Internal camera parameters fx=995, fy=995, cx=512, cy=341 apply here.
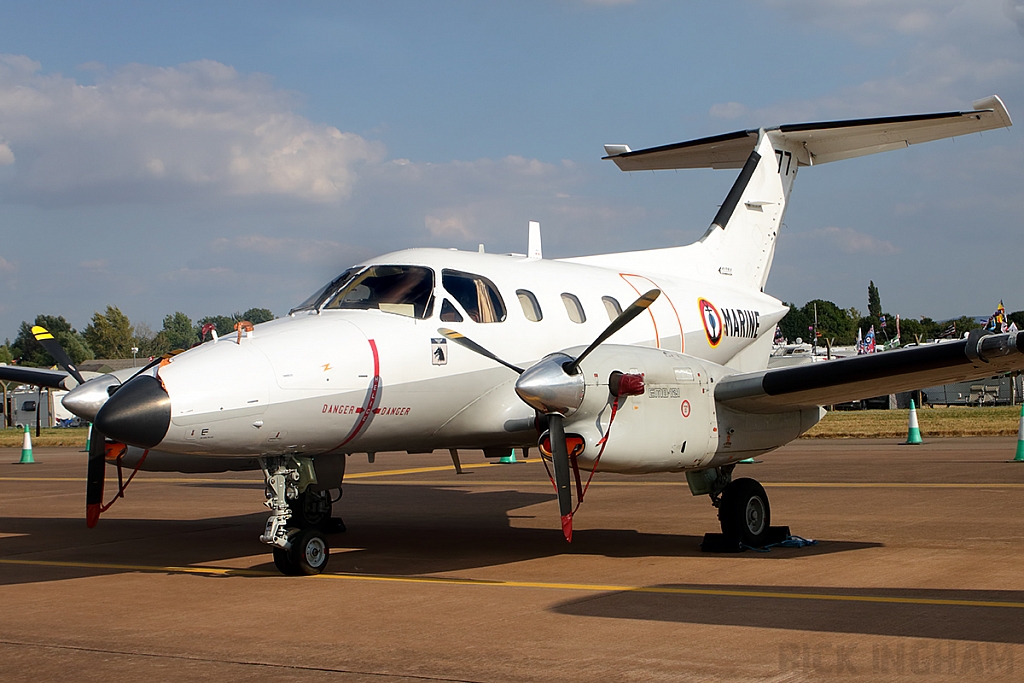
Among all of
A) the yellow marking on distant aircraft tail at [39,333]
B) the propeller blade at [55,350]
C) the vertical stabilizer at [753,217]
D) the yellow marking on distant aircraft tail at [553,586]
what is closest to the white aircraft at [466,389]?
the yellow marking on distant aircraft tail at [553,586]

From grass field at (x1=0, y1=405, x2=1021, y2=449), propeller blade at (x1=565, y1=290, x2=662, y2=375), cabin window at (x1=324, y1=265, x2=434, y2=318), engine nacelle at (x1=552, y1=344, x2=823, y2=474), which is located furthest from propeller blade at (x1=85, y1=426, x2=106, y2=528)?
grass field at (x1=0, y1=405, x2=1021, y2=449)

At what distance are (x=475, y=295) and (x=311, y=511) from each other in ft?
10.4

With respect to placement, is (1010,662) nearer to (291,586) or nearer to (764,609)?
(764,609)

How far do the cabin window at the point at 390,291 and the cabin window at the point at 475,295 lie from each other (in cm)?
22

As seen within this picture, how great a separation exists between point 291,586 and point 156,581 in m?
1.46

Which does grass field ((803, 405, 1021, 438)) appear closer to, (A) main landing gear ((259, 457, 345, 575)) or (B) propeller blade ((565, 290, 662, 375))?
(B) propeller blade ((565, 290, 662, 375))

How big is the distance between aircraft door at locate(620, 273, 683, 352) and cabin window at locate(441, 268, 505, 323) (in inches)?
98.2

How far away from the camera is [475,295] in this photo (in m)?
9.78

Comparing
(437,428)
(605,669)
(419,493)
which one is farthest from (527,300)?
(419,493)

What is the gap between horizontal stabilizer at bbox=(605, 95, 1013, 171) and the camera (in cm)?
1282

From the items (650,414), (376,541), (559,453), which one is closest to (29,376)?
(376,541)

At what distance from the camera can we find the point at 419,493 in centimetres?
1697

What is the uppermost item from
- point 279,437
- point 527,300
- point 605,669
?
point 527,300

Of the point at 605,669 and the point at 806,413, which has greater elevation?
the point at 806,413
